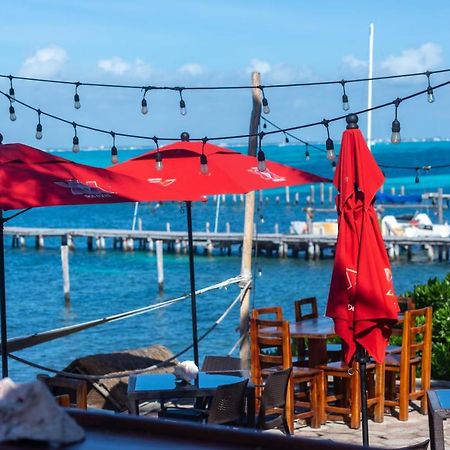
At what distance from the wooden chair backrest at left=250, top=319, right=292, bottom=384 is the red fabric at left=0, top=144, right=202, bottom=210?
1.25 m

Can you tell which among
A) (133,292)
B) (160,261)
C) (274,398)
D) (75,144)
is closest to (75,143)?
(75,144)

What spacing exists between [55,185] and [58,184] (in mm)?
61

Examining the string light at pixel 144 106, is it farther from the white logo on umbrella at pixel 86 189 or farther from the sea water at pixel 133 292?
the sea water at pixel 133 292

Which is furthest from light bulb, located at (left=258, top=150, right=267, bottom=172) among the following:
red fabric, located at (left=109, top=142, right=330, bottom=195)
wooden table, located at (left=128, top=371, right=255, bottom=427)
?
wooden table, located at (left=128, top=371, right=255, bottom=427)

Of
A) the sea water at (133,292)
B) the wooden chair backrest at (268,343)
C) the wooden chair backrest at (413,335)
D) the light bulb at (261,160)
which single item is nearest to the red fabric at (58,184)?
the light bulb at (261,160)

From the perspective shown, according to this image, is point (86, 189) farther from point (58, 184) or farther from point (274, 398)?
point (274, 398)

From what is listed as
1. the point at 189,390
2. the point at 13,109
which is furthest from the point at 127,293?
the point at 189,390

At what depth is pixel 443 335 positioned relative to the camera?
11.7m

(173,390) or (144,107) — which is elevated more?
(144,107)

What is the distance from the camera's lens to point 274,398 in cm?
816

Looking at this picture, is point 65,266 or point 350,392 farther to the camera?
point 65,266

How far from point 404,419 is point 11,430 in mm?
7208

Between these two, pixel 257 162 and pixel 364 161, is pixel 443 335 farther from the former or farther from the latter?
pixel 364 161

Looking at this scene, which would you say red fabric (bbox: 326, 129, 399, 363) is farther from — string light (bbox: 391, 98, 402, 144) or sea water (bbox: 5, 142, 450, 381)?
sea water (bbox: 5, 142, 450, 381)
